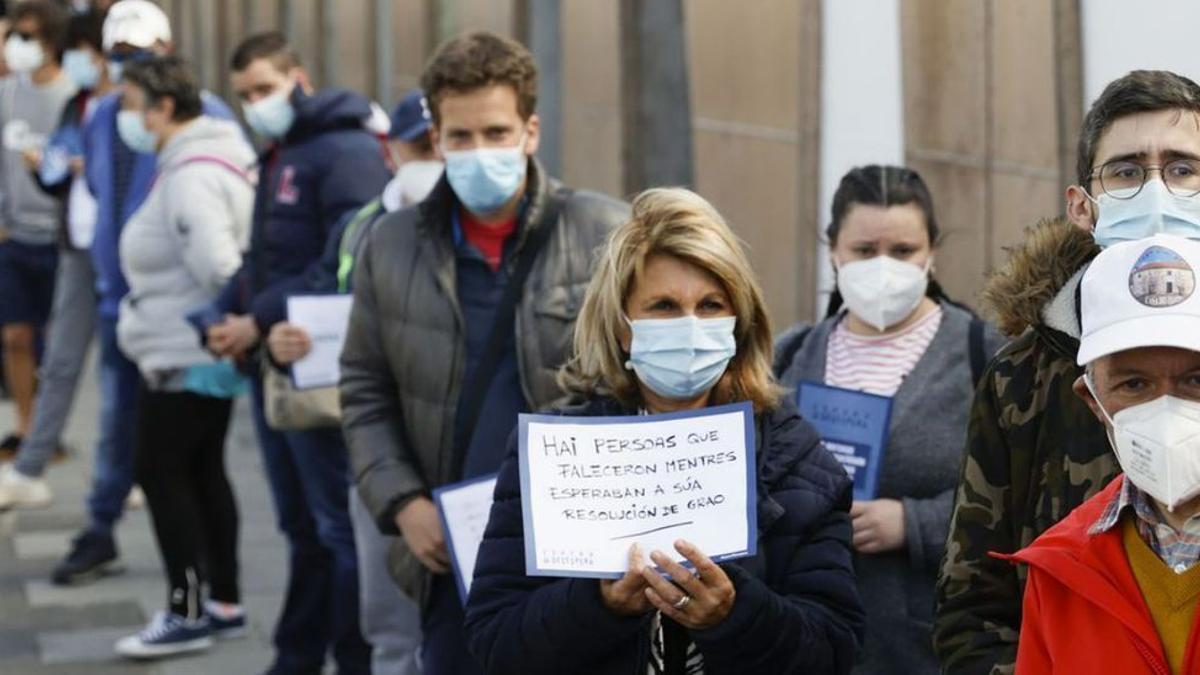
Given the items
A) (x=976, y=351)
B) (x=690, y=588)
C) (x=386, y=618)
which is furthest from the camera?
(x=386, y=618)

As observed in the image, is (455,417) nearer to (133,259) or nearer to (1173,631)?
(1173,631)

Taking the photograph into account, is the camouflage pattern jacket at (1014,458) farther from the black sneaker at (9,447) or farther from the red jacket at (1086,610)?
the black sneaker at (9,447)

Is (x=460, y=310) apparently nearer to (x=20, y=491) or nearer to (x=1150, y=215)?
(x=1150, y=215)

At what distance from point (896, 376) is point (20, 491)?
7.21 meters

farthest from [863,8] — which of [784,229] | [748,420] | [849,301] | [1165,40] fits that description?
[748,420]

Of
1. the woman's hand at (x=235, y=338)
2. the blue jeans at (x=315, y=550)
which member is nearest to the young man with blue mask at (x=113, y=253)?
the woman's hand at (x=235, y=338)

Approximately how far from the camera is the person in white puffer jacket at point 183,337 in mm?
7801

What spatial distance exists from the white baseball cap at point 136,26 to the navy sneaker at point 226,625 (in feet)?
7.52

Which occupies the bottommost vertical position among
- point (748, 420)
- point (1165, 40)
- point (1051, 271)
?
point (748, 420)

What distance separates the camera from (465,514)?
15.8 ft

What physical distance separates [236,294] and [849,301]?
3.30 m

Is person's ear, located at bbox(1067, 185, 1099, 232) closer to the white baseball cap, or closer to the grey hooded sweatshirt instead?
the grey hooded sweatshirt

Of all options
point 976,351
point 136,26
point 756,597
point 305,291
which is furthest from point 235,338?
point 756,597

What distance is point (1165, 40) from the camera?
5344mm
